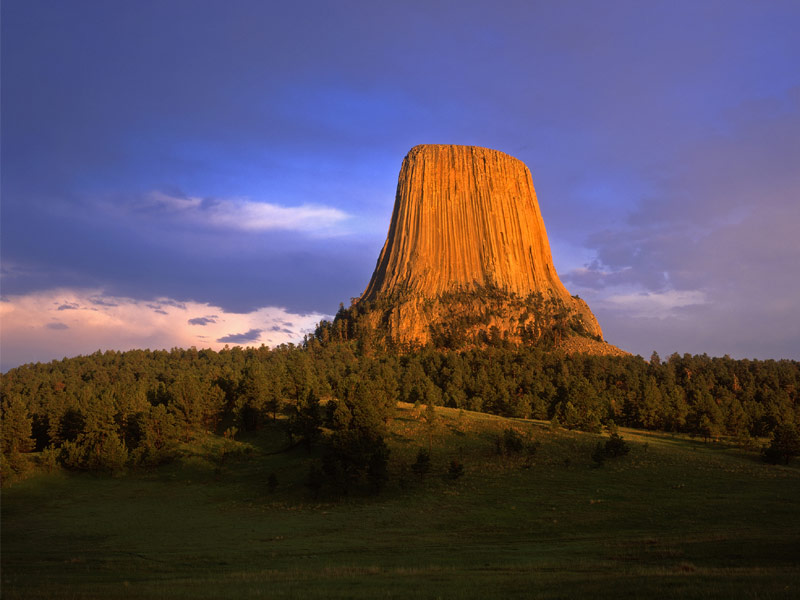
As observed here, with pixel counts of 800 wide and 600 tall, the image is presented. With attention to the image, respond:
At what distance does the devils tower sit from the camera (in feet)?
419

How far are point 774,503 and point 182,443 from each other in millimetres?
53788

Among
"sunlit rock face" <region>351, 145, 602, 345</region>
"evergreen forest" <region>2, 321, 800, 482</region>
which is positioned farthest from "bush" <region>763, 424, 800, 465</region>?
"sunlit rock face" <region>351, 145, 602, 345</region>

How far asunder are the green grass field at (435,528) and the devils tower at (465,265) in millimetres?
70751

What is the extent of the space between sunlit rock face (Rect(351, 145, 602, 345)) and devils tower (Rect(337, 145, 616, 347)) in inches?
11.5

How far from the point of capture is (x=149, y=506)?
130 ft

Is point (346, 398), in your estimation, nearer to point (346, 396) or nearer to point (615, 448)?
point (346, 396)

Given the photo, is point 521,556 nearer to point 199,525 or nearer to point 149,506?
point 199,525

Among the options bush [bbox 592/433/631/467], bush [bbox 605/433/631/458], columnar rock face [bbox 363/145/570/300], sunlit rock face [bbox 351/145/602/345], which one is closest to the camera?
bush [bbox 592/433/631/467]

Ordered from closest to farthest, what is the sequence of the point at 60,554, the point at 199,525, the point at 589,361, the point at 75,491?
the point at 60,554, the point at 199,525, the point at 75,491, the point at 589,361

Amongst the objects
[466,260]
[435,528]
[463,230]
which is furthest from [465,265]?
[435,528]

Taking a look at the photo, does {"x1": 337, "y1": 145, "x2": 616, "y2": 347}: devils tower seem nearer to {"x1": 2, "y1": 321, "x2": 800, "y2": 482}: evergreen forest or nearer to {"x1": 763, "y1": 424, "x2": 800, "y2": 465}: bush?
{"x1": 2, "y1": 321, "x2": 800, "y2": 482}: evergreen forest

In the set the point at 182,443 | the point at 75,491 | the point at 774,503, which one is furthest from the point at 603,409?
the point at 75,491

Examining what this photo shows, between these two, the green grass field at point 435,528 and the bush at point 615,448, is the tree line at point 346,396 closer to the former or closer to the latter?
the green grass field at point 435,528

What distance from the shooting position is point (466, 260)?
144 m
